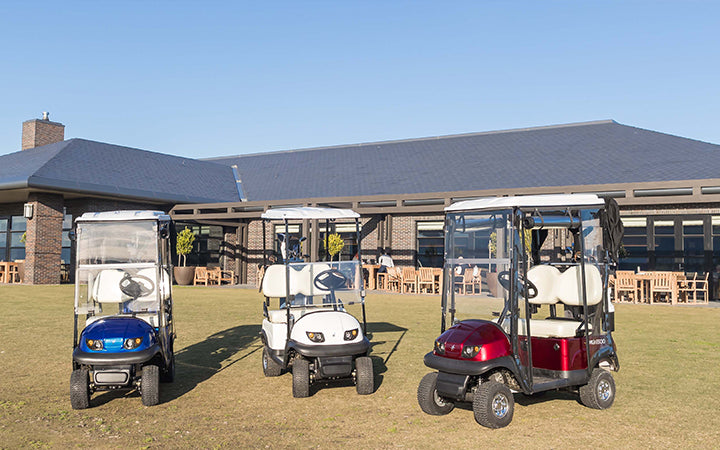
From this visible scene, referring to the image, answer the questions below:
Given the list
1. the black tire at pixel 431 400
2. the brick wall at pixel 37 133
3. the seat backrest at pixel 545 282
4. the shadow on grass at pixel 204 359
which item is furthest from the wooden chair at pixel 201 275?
the black tire at pixel 431 400

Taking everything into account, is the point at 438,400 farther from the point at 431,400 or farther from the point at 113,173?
the point at 113,173

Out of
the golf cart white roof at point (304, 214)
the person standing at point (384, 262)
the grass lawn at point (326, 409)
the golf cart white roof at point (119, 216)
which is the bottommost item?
the grass lawn at point (326, 409)

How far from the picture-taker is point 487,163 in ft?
78.2

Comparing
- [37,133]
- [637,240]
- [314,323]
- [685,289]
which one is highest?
[37,133]

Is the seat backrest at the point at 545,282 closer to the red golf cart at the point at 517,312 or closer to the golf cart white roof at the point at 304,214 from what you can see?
the red golf cart at the point at 517,312

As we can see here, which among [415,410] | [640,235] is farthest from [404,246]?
[415,410]

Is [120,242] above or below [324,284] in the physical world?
above

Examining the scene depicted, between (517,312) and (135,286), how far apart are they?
400 centimetres

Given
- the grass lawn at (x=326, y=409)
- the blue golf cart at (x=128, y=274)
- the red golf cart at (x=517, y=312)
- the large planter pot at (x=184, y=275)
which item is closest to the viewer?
the grass lawn at (x=326, y=409)

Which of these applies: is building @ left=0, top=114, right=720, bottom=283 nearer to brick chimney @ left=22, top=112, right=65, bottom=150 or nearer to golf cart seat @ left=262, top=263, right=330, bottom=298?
brick chimney @ left=22, top=112, right=65, bottom=150

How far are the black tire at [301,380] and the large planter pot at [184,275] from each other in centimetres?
1762

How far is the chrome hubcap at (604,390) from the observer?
5.55m

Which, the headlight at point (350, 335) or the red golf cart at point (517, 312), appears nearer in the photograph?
the red golf cart at point (517, 312)

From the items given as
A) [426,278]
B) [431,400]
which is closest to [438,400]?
[431,400]
